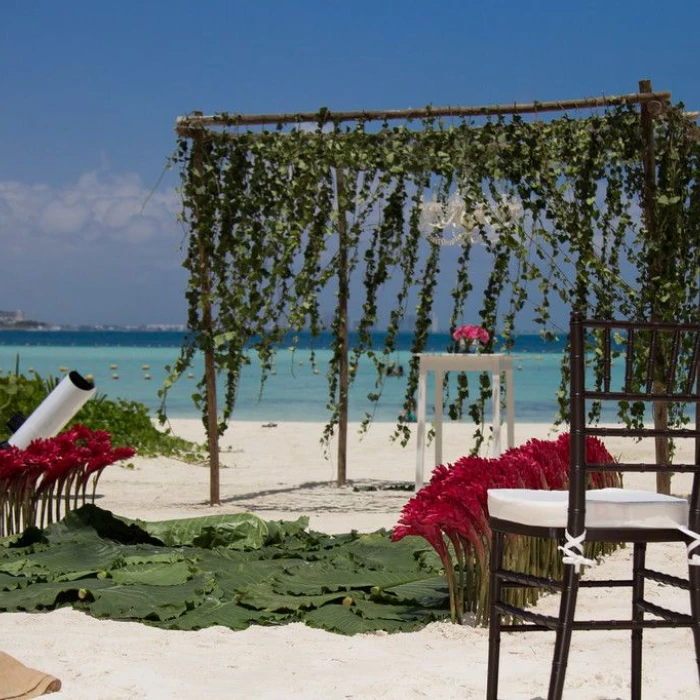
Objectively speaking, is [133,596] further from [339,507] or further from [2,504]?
[339,507]

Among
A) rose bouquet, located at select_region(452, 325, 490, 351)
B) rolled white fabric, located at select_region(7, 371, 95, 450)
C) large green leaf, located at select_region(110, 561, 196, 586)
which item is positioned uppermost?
rose bouquet, located at select_region(452, 325, 490, 351)

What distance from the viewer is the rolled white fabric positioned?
21.6 feet

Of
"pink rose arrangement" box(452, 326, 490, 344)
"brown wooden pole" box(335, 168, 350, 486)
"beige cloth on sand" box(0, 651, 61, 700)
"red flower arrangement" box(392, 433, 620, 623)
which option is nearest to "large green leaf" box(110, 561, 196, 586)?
"red flower arrangement" box(392, 433, 620, 623)

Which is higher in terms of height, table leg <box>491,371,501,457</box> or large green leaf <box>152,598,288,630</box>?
table leg <box>491,371,501,457</box>

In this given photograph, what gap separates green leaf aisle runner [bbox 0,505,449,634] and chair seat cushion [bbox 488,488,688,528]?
150 centimetres

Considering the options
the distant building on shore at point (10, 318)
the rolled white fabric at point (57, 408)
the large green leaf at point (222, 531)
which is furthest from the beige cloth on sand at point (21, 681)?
the distant building on shore at point (10, 318)

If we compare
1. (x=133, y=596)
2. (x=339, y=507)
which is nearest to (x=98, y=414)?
(x=339, y=507)

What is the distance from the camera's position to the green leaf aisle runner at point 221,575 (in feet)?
14.9

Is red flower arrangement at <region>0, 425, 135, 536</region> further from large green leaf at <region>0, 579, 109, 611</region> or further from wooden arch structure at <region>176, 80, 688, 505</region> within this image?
wooden arch structure at <region>176, 80, 688, 505</region>

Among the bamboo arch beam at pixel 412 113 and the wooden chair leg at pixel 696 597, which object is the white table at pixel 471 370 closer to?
the bamboo arch beam at pixel 412 113

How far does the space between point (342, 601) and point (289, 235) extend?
399 centimetres

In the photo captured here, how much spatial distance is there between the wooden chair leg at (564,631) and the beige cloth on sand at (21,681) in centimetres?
149

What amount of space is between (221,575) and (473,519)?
1302mm

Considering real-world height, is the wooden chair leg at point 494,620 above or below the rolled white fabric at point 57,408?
below
